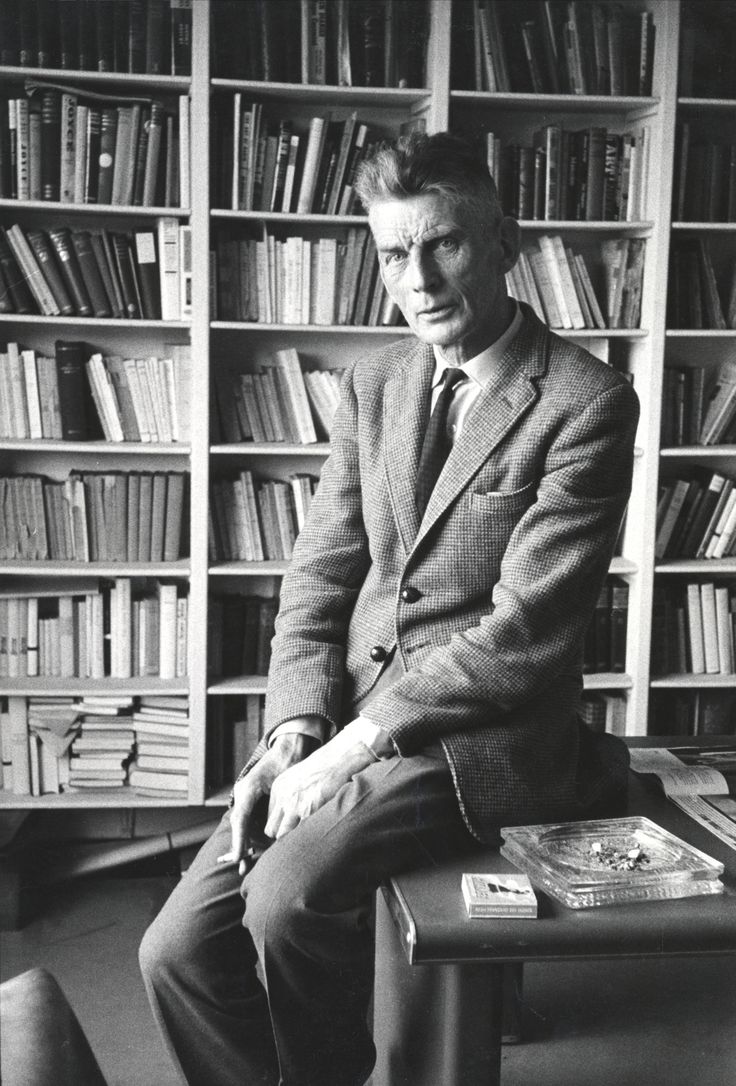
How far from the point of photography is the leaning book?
1419 mm

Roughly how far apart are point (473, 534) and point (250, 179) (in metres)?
1.80

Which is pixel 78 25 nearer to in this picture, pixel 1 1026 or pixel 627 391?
pixel 627 391

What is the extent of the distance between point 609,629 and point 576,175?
136 centimetres

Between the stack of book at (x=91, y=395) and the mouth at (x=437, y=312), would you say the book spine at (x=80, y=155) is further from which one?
the mouth at (x=437, y=312)

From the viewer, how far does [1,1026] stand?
4.53 feet

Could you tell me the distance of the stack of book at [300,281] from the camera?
3.25 m

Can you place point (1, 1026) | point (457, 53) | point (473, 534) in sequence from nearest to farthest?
point (1, 1026) < point (473, 534) < point (457, 53)

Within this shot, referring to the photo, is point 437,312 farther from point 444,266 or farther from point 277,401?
point 277,401

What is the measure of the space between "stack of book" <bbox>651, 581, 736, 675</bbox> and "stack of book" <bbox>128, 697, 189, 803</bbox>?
146 centimetres

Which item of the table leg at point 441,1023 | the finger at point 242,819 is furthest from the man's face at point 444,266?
the table leg at point 441,1023

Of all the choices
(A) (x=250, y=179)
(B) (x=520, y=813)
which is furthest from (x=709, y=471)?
(B) (x=520, y=813)

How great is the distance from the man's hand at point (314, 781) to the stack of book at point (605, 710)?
1.95 m

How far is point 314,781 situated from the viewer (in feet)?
5.47

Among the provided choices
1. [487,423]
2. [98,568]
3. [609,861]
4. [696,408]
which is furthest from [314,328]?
[609,861]
